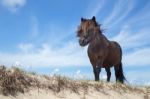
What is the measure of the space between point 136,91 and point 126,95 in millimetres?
933

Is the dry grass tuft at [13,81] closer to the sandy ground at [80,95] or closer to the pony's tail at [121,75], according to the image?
the sandy ground at [80,95]

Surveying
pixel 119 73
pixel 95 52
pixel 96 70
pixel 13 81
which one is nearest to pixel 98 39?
pixel 95 52

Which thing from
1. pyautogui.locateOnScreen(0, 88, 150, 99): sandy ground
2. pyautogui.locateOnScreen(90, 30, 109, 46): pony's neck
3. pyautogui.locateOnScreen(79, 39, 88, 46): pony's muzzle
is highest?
pyautogui.locateOnScreen(90, 30, 109, 46): pony's neck

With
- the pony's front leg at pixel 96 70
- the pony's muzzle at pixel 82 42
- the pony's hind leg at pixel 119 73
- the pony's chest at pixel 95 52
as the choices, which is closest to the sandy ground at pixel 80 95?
the pony's front leg at pixel 96 70

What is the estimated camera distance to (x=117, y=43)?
1656 cm

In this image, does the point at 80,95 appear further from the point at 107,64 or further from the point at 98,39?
the point at 107,64

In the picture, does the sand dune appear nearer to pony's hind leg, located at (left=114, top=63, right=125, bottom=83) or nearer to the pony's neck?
the pony's neck

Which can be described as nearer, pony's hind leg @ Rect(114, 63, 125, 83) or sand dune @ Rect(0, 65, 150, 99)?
sand dune @ Rect(0, 65, 150, 99)

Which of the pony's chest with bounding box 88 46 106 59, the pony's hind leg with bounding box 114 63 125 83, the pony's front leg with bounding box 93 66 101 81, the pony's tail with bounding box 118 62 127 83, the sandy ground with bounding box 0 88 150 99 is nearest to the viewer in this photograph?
the sandy ground with bounding box 0 88 150 99

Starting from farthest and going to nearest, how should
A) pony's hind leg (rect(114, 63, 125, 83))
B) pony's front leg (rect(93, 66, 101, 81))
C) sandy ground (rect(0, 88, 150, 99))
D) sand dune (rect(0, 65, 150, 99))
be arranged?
pony's hind leg (rect(114, 63, 125, 83))
pony's front leg (rect(93, 66, 101, 81))
sandy ground (rect(0, 88, 150, 99))
sand dune (rect(0, 65, 150, 99))

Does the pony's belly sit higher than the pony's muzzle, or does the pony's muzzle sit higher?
the pony's muzzle

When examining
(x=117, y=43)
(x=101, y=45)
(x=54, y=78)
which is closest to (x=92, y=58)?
(x=101, y=45)

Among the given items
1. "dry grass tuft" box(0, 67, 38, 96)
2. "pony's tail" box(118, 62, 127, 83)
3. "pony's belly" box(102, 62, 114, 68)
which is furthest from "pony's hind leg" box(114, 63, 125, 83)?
"dry grass tuft" box(0, 67, 38, 96)

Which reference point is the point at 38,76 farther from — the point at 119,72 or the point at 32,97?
the point at 119,72
